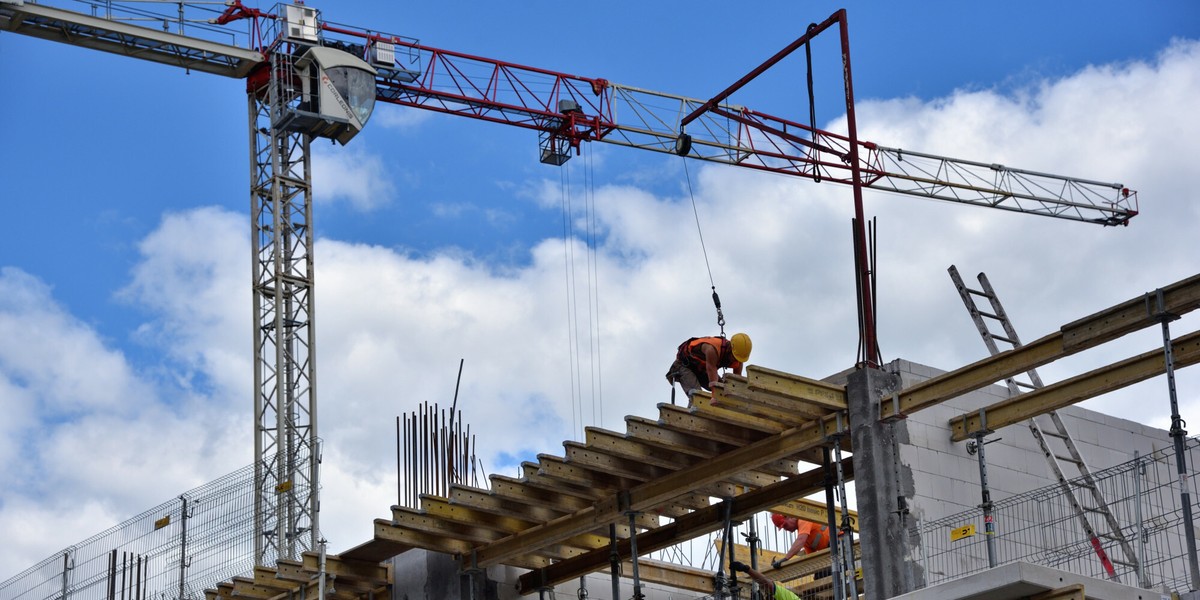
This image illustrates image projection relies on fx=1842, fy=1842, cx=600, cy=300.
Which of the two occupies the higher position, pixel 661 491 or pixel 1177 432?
pixel 661 491

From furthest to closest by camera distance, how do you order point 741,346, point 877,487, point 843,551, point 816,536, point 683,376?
point 816,536 → point 683,376 → point 741,346 → point 843,551 → point 877,487

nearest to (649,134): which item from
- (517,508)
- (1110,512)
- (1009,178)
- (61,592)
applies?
(1009,178)

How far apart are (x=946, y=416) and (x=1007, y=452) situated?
1067 millimetres

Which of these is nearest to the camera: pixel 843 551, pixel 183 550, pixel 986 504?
pixel 986 504

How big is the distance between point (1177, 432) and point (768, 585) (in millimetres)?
5700

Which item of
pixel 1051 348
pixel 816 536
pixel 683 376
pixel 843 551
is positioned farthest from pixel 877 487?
pixel 816 536

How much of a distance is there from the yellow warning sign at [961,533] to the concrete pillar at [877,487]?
35.8 inches

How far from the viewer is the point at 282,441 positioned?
45688mm

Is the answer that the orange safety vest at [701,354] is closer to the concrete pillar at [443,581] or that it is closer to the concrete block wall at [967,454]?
the concrete block wall at [967,454]

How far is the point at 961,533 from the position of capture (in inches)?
733

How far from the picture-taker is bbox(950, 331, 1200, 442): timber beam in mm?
18125

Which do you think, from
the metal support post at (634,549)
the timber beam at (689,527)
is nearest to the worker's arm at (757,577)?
the timber beam at (689,527)

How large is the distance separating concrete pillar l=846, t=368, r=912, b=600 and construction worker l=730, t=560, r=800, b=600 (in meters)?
0.90

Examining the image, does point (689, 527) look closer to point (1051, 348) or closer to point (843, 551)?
point (843, 551)
